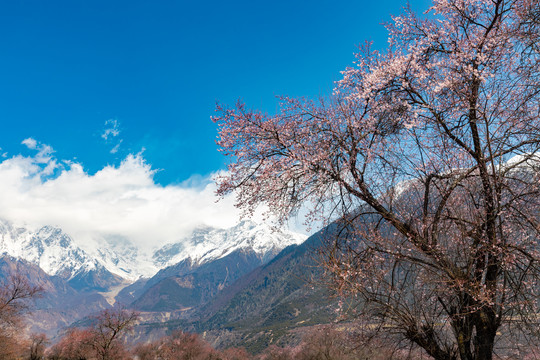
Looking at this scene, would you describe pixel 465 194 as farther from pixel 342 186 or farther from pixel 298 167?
pixel 298 167

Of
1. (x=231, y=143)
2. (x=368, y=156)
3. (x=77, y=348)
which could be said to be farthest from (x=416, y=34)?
(x=77, y=348)

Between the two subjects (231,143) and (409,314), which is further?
(231,143)

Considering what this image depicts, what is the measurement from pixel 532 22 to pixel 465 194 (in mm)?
3431

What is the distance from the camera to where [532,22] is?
21.2 feet

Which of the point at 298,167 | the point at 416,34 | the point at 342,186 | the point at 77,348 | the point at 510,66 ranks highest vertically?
the point at 416,34

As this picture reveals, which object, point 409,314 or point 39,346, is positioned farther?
point 39,346

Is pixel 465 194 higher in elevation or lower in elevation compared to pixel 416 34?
lower

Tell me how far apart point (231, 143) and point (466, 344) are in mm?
6645

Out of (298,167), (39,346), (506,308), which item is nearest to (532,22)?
(298,167)

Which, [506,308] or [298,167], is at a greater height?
[298,167]

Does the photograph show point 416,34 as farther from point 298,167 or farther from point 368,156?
point 298,167

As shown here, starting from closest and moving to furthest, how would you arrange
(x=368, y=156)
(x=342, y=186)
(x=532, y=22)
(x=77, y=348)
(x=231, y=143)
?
(x=532, y=22), (x=368, y=156), (x=342, y=186), (x=231, y=143), (x=77, y=348)

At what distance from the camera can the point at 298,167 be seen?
7680 millimetres

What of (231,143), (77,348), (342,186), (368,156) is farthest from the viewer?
(77,348)
